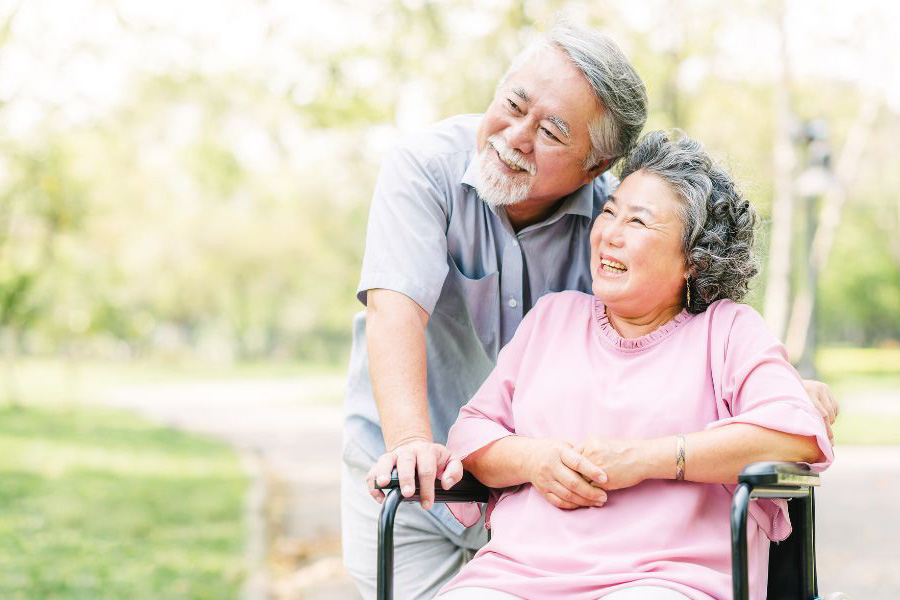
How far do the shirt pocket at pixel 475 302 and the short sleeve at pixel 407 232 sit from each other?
0.15 metres

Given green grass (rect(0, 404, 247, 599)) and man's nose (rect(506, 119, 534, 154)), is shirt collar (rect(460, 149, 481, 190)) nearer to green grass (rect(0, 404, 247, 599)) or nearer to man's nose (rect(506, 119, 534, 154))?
man's nose (rect(506, 119, 534, 154))

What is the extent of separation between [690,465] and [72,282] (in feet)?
50.3

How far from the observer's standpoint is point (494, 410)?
2.35 metres

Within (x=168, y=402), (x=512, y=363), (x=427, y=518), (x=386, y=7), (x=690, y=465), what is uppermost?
(x=386, y=7)

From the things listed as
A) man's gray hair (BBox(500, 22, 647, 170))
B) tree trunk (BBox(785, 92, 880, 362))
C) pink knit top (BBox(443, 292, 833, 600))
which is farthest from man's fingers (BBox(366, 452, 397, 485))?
tree trunk (BBox(785, 92, 880, 362))

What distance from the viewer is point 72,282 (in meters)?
16.0

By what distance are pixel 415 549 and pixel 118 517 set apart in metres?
4.97

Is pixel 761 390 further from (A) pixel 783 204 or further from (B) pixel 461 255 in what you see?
(A) pixel 783 204

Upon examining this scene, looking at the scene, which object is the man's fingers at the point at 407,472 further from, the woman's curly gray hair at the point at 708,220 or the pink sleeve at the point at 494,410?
the woman's curly gray hair at the point at 708,220

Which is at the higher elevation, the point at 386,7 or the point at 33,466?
the point at 386,7

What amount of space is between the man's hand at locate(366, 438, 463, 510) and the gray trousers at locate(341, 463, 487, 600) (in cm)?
56

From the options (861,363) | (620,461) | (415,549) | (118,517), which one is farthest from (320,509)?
(861,363)

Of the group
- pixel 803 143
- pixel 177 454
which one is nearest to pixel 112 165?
pixel 177 454

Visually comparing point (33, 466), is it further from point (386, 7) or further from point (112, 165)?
point (112, 165)
